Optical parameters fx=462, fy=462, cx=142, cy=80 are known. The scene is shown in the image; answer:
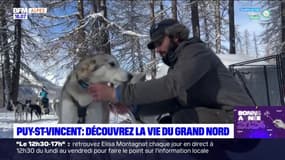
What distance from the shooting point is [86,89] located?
1.84 metres

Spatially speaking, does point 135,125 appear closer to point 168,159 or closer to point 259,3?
point 168,159

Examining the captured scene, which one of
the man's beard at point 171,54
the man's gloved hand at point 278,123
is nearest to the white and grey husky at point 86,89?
the man's beard at point 171,54

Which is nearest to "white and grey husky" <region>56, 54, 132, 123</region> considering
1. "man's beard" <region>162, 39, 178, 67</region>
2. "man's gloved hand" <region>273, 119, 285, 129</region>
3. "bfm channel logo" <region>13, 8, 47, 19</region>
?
"man's beard" <region>162, 39, 178, 67</region>

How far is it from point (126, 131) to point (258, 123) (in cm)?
59

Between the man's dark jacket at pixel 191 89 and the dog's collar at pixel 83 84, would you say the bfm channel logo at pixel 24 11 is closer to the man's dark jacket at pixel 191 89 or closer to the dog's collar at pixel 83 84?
the dog's collar at pixel 83 84

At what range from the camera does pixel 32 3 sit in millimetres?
2402

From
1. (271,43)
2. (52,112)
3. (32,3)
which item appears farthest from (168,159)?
(271,43)

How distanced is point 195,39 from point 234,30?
1.47 m

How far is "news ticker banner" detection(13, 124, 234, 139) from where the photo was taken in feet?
6.15

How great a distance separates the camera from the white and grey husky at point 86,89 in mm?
1829

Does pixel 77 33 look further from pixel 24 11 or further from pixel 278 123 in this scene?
pixel 278 123

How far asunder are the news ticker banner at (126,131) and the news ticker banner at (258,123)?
0.05 m

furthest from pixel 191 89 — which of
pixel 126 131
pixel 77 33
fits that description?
pixel 77 33

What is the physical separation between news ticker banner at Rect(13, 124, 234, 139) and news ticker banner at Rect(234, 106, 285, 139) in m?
0.05
